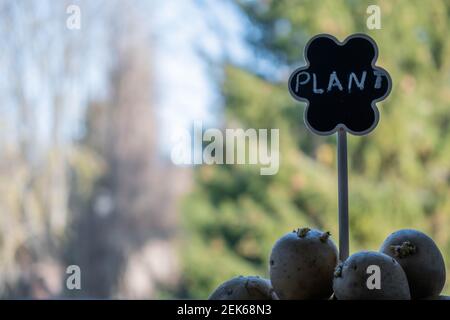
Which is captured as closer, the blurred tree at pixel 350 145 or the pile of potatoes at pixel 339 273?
the pile of potatoes at pixel 339 273

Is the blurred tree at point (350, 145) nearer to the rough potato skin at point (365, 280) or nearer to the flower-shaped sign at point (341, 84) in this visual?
the flower-shaped sign at point (341, 84)

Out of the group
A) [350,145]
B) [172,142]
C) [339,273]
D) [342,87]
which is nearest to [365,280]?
[339,273]

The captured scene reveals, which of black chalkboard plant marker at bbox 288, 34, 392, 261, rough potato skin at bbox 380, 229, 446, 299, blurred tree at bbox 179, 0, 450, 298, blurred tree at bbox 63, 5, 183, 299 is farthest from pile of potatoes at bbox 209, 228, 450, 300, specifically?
blurred tree at bbox 63, 5, 183, 299

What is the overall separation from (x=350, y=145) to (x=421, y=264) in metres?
3.98

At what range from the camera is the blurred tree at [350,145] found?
469 cm

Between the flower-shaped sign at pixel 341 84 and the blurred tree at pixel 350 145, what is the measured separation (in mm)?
3622

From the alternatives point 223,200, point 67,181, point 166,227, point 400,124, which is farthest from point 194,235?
point 400,124

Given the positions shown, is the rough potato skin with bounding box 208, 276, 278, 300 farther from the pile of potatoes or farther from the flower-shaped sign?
the flower-shaped sign

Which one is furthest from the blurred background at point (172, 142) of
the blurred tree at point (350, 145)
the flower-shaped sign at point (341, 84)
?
A: the flower-shaped sign at point (341, 84)

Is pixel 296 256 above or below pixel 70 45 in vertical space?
below
